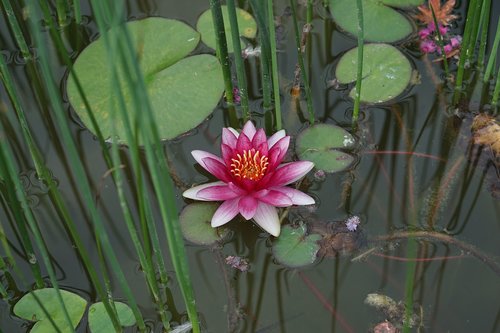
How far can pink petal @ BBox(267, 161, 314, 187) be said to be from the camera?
2.44m

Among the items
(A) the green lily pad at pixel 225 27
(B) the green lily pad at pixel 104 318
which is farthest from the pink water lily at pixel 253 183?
(A) the green lily pad at pixel 225 27

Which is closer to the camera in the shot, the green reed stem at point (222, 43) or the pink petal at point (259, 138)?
the green reed stem at point (222, 43)

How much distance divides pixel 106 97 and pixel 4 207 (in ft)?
1.94

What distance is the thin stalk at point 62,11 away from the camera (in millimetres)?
3049

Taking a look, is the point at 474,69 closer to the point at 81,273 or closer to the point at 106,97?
the point at 106,97

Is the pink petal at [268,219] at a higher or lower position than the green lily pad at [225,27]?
lower

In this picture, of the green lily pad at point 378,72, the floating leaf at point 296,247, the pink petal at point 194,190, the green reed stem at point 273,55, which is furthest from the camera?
the green lily pad at point 378,72

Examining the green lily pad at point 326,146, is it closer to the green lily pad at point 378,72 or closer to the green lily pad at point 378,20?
the green lily pad at point 378,72

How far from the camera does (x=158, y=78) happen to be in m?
2.81

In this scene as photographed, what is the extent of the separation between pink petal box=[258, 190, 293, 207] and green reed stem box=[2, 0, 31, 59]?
1161 millimetres

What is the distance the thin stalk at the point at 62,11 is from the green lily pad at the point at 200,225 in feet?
3.97

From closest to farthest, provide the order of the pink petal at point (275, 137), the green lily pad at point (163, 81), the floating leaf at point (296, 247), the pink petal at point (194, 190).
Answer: the floating leaf at point (296, 247), the pink petal at point (194, 190), the pink petal at point (275, 137), the green lily pad at point (163, 81)

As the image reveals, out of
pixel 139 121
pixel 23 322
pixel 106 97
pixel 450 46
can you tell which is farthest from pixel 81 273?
pixel 450 46

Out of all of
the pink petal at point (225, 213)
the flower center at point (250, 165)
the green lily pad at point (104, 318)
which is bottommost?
the green lily pad at point (104, 318)
